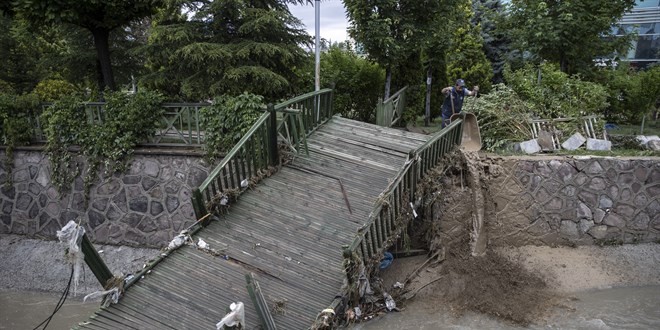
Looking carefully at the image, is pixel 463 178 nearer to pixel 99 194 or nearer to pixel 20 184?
pixel 99 194

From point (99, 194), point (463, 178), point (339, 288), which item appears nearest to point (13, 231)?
point (99, 194)

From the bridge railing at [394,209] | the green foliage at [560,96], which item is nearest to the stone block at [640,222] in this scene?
the green foliage at [560,96]

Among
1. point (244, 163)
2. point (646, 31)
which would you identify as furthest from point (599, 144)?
point (646, 31)

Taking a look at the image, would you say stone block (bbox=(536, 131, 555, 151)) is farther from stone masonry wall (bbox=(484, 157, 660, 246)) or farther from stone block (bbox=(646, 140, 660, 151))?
stone block (bbox=(646, 140, 660, 151))

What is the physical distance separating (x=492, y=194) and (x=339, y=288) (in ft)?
15.9

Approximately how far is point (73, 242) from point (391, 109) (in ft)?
29.1

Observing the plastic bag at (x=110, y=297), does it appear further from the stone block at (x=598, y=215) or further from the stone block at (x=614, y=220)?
the stone block at (x=614, y=220)

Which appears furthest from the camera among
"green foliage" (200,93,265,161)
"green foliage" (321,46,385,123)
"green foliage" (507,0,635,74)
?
"green foliage" (321,46,385,123)

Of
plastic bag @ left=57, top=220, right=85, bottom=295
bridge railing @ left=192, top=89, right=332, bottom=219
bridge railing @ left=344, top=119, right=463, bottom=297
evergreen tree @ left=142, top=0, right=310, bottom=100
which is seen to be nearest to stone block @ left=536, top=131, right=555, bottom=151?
bridge railing @ left=344, top=119, right=463, bottom=297

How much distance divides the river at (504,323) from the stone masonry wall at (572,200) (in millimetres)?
1374

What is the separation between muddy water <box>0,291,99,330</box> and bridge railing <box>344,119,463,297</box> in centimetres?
558

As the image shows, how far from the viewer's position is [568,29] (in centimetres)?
1057

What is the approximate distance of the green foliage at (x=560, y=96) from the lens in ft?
33.2

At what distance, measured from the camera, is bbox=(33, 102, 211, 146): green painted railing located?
30.6 feet
